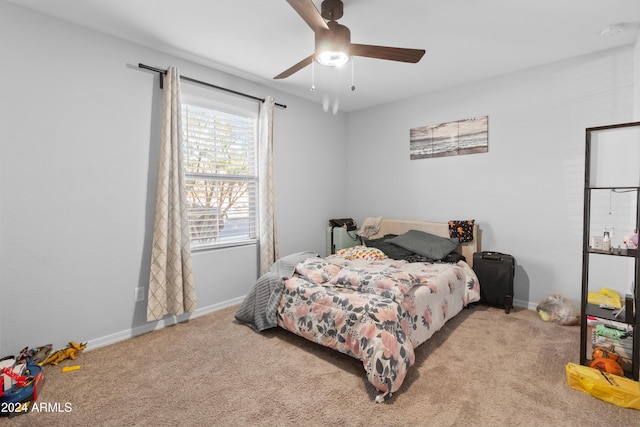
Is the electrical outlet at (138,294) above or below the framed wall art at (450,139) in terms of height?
below

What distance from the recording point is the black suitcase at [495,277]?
10.7 ft

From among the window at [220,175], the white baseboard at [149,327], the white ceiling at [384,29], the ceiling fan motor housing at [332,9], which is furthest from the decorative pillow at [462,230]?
the white baseboard at [149,327]

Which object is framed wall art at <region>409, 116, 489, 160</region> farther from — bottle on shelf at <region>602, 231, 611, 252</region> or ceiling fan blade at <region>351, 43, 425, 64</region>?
ceiling fan blade at <region>351, 43, 425, 64</region>

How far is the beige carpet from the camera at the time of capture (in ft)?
5.70

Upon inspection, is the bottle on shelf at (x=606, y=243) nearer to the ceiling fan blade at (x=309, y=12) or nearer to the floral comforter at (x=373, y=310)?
the floral comforter at (x=373, y=310)

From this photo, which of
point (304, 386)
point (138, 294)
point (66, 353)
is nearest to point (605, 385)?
point (304, 386)

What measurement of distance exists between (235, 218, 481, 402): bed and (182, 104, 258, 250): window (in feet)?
3.07

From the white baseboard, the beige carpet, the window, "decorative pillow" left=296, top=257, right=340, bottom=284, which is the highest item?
the window

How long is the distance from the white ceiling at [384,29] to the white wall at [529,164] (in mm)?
273

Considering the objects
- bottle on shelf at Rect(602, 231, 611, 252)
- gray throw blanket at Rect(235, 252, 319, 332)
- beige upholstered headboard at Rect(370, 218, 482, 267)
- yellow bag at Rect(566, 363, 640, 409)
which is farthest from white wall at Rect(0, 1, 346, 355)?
bottle on shelf at Rect(602, 231, 611, 252)

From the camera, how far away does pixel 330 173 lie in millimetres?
4785

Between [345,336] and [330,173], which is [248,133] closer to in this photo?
[330,173]

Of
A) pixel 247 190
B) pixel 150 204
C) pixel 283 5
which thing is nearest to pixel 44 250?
pixel 150 204

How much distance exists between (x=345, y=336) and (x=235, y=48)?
8.86ft
